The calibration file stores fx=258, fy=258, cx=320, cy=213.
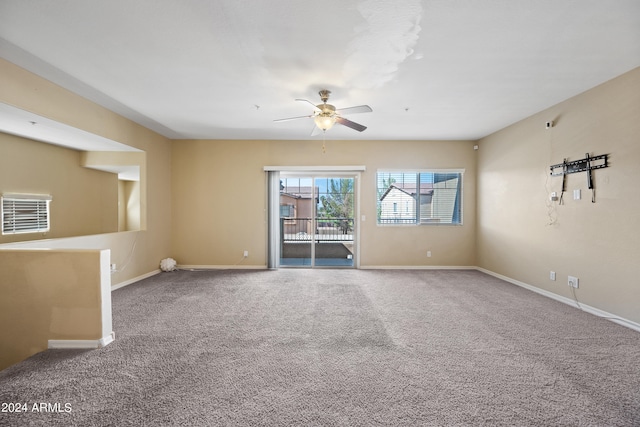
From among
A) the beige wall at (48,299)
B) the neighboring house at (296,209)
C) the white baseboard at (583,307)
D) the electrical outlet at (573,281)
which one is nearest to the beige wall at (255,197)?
the neighboring house at (296,209)

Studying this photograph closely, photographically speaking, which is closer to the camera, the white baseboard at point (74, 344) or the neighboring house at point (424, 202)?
the white baseboard at point (74, 344)

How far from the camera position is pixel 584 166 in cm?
320

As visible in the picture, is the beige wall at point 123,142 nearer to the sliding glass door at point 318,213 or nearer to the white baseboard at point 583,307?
the sliding glass door at point 318,213

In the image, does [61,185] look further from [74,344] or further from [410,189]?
[410,189]

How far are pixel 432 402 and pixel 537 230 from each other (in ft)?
11.6

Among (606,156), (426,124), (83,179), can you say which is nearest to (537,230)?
(606,156)

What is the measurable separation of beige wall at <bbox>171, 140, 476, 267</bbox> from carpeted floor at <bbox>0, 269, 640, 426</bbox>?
194cm

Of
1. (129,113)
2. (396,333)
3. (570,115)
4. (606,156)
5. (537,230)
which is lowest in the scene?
(396,333)

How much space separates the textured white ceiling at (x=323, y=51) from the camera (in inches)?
74.2

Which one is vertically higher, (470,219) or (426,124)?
(426,124)

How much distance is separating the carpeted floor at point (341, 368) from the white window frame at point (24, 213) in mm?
2448

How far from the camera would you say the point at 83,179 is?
16.9 feet

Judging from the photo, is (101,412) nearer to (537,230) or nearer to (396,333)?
(396,333)

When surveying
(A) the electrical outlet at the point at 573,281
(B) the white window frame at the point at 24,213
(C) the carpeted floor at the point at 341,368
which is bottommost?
(C) the carpeted floor at the point at 341,368
